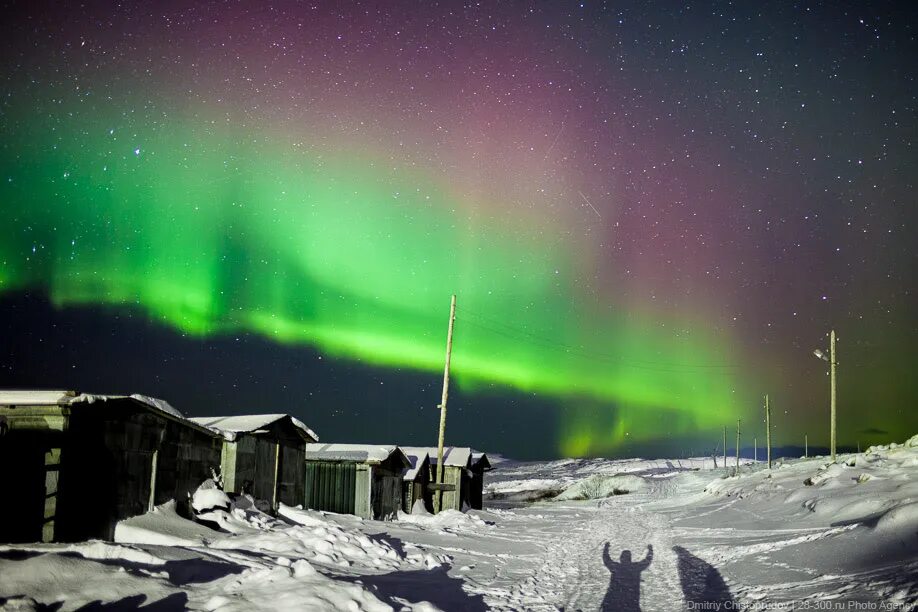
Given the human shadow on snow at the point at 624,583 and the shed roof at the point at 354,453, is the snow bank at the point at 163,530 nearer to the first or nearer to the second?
the human shadow on snow at the point at 624,583

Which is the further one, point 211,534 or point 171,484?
point 171,484

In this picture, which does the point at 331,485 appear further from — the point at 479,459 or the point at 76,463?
the point at 479,459

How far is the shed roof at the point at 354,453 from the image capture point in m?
30.1

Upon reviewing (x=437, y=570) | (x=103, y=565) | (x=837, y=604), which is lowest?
(x=437, y=570)

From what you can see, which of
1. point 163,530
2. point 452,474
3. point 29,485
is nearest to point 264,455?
point 163,530

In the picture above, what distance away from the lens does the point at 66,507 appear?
12.0 metres

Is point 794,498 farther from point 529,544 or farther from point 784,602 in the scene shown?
point 784,602

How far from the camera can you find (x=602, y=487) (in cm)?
10488

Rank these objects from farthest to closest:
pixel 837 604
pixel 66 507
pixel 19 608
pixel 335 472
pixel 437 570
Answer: pixel 335 472, pixel 437 570, pixel 66 507, pixel 837 604, pixel 19 608

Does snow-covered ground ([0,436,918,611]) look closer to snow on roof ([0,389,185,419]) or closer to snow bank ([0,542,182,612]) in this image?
snow bank ([0,542,182,612])

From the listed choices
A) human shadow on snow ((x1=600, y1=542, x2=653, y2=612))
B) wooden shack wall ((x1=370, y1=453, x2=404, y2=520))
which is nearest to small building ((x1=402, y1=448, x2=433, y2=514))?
wooden shack wall ((x1=370, y1=453, x2=404, y2=520))

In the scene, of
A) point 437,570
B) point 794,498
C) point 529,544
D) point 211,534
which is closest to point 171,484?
point 211,534

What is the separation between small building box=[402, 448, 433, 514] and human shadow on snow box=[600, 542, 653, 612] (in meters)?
17.1

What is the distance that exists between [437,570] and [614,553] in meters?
8.19
